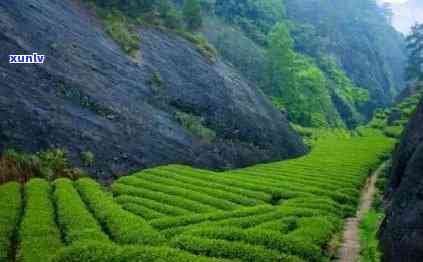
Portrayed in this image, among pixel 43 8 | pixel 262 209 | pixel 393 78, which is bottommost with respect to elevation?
pixel 262 209

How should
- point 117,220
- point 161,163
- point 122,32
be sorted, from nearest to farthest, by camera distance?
1. point 117,220
2. point 161,163
3. point 122,32

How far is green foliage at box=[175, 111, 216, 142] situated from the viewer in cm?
4794

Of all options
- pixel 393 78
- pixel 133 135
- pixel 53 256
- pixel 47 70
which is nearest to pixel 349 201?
pixel 133 135

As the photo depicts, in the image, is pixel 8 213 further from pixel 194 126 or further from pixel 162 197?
pixel 194 126

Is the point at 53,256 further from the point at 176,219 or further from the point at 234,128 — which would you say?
the point at 234,128

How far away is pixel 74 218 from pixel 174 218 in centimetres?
528

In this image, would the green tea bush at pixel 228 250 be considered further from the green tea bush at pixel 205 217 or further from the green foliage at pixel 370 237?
the green foliage at pixel 370 237

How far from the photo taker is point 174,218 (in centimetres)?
2608

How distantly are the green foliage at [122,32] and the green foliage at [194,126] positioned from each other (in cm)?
871

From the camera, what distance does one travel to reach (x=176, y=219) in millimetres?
25984

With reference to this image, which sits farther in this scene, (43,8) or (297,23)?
(297,23)

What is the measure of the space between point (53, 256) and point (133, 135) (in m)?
Result: 21.3

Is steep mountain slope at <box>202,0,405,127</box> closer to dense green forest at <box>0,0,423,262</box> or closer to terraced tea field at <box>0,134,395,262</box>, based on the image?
dense green forest at <box>0,0,423,262</box>

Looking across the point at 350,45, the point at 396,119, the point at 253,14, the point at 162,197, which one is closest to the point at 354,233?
the point at 162,197
